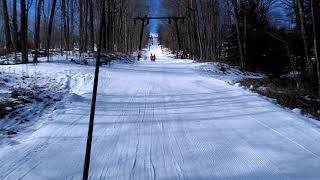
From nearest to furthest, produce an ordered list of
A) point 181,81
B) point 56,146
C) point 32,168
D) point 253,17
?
1. point 32,168
2. point 56,146
3. point 181,81
4. point 253,17

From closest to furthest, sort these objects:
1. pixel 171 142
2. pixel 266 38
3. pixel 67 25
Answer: pixel 171 142, pixel 266 38, pixel 67 25

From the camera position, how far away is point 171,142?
26.1 feet

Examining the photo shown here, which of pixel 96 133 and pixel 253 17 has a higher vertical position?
pixel 253 17

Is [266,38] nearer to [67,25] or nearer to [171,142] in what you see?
[67,25]

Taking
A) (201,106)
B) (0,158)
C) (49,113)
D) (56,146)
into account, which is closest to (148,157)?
(56,146)

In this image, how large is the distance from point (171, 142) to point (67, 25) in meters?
33.2

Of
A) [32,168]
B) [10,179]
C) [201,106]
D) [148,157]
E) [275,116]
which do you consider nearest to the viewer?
[10,179]

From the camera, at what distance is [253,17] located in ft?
109

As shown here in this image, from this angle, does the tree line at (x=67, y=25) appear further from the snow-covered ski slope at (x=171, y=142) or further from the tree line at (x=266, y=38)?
the tree line at (x=266, y=38)

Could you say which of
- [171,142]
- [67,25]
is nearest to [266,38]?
[67,25]

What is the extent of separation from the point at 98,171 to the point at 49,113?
421 centimetres

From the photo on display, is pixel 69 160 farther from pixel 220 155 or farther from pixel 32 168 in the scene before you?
pixel 220 155

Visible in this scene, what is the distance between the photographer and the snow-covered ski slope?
635 centimetres

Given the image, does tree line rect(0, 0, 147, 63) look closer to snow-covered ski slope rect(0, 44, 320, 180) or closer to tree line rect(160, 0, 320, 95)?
snow-covered ski slope rect(0, 44, 320, 180)
